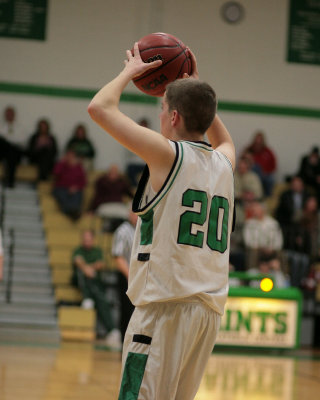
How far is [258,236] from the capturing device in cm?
1374

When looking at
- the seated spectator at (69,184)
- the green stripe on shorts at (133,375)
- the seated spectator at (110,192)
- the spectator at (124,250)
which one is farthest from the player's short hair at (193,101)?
the seated spectator at (69,184)

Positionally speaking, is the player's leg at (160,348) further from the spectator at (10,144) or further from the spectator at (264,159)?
the spectator at (264,159)

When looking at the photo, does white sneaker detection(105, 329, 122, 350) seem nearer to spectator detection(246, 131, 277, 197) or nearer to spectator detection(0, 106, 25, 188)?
spectator detection(0, 106, 25, 188)

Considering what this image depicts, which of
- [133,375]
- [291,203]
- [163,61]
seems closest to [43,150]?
[291,203]

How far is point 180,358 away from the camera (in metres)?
2.95

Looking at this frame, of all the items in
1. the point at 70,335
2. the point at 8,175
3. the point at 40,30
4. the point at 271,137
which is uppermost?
the point at 40,30

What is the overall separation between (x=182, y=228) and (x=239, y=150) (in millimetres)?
14933

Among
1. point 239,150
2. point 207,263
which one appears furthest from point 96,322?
point 207,263

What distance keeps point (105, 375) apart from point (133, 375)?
192 inches

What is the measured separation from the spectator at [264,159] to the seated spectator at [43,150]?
440 centimetres

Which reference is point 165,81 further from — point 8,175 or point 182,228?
point 8,175

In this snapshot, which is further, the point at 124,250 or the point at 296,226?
the point at 296,226

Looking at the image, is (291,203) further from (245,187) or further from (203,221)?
(203,221)

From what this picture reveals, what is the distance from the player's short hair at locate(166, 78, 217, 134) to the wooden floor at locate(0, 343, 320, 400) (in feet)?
12.0
